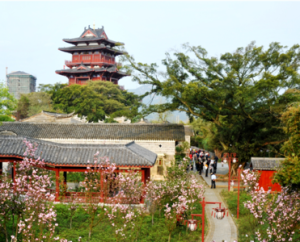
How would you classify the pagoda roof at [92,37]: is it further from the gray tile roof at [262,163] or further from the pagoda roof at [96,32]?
the gray tile roof at [262,163]

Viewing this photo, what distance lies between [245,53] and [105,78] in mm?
38172

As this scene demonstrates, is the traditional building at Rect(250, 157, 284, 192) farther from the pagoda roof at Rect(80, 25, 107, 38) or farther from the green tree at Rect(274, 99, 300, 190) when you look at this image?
the pagoda roof at Rect(80, 25, 107, 38)

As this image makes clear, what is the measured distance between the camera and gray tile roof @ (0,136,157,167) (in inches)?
615

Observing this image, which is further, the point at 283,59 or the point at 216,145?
the point at 216,145

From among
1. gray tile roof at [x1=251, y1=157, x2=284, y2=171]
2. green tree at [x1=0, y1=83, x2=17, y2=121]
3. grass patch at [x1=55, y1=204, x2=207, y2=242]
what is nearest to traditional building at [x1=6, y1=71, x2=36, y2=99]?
green tree at [x1=0, y1=83, x2=17, y2=121]

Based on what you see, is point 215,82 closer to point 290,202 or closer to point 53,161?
Result: point 53,161

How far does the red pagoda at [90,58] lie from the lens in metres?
57.7

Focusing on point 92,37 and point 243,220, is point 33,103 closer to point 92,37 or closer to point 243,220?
point 92,37

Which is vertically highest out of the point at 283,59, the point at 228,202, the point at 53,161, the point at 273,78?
the point at 283,59

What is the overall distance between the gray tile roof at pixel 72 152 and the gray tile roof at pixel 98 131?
358 inches

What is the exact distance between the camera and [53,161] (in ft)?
51.3

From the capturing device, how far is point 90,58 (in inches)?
2323

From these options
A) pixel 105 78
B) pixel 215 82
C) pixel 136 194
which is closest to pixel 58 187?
pixel 136 194

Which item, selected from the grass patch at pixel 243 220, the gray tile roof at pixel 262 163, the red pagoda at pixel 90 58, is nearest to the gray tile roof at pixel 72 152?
the grass patch at pixel 243 220
